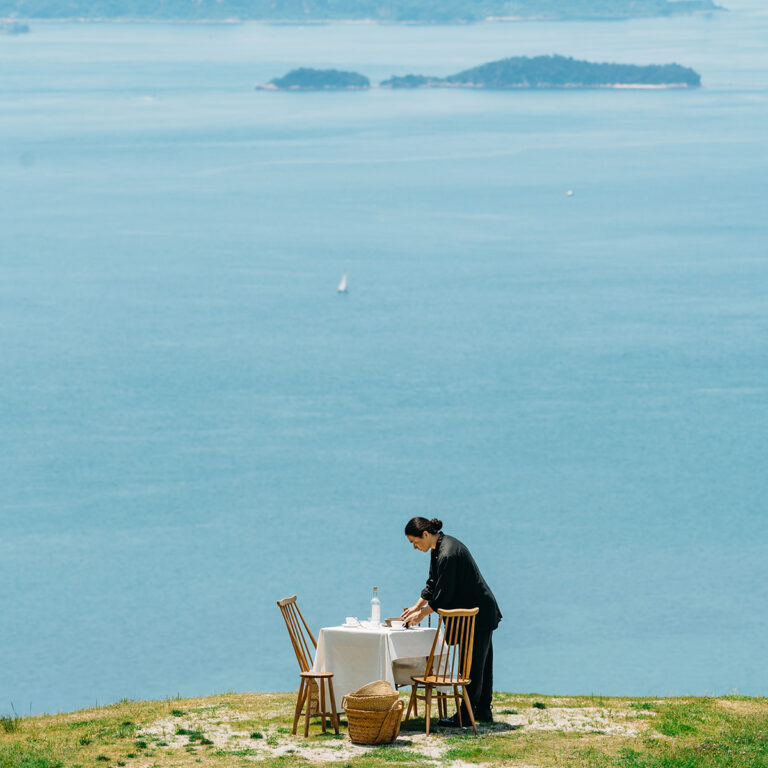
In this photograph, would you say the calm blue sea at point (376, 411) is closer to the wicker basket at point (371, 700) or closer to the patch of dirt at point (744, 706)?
the patch of dirt at point (744, 706)

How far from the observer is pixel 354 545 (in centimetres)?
6881

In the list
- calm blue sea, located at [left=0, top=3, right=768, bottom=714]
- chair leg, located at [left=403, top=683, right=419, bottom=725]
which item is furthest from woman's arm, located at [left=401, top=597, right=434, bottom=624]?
calm blue sea, located at [left=0, top=3, right=768, bottom=714]

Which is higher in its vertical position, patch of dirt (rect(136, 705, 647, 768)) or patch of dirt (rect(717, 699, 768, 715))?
patch of dirt (rect(136, 705, 647, 768))

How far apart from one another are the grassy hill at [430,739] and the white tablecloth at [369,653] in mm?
353

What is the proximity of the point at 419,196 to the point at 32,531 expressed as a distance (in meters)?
68.3

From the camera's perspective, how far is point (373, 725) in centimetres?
884

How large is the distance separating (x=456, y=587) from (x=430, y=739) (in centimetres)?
99

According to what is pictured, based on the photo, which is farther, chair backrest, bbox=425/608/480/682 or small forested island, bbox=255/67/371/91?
small forested island, bbox=255/67/371/91

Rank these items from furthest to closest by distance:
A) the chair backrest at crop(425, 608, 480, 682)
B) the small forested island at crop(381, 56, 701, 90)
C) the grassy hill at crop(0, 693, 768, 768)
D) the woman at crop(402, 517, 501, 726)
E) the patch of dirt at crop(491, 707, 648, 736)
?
the small forested island at crop(381, 56, 701, 90)
the patch of dirt at crop(491, 707, 648, 736)
the woman at crop(402, 517, 501, 726)
the chair backrest at crop(425, 608, 480, 682)
the grassy hill at crop(0, 693, 768, 768)

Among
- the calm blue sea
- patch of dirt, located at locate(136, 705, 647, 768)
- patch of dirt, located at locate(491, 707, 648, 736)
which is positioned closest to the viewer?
patch of dirt, located at locate(136, 705, 647, 768)

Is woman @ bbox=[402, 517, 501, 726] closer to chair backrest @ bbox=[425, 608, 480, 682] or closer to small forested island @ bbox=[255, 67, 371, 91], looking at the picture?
chair backrest @ bbox=[425, 608, 480, 682]

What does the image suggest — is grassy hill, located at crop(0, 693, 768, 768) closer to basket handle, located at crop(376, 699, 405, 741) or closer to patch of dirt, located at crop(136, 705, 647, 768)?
patch of dirt, located at crop(136, 705, 647, 768)

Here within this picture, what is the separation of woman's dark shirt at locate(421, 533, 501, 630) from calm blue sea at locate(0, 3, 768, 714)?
1674 inches

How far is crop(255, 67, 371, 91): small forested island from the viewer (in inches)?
7598
